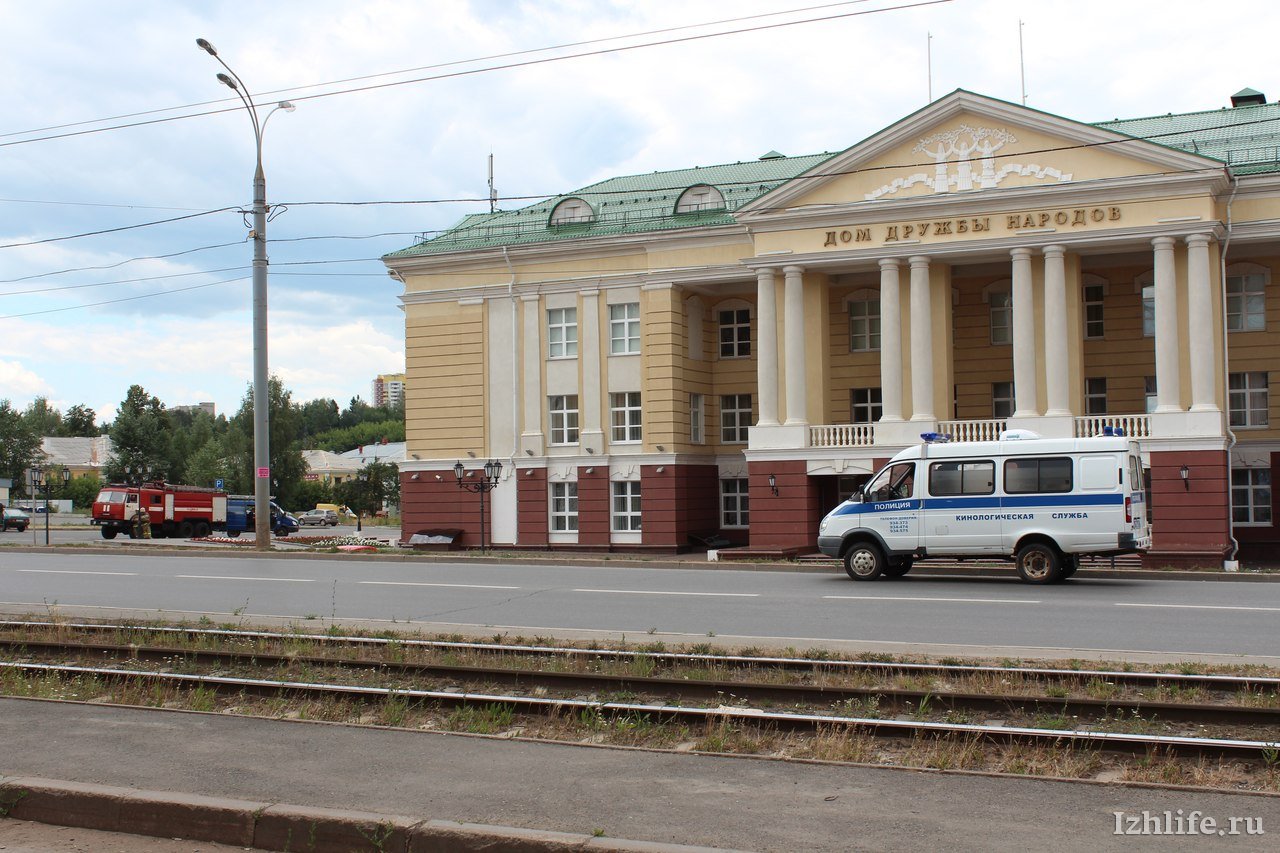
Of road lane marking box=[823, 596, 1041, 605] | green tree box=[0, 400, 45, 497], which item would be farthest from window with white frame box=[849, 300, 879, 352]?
green tree box=[0, 400, 45, 497]

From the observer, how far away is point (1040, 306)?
111 ft

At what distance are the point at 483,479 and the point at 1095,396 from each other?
64.3 ft

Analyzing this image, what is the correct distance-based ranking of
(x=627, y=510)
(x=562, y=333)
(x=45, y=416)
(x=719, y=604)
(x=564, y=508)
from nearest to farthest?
1. (x=719, y=604)
2. (x=627, y=510)
3. (x=564, y=508)
4. (x=562, y=333)
5. (x=45, y=416)

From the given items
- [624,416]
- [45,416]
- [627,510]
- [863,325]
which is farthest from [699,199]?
Answer: [45,416]

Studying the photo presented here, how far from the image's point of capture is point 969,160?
107 feet

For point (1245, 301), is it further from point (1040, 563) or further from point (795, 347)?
point (1040, 563)

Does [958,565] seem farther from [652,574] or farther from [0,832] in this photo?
[0,832]

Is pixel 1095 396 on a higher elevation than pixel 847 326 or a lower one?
lower

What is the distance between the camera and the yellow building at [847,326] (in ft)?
102

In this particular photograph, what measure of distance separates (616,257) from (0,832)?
33043 mm

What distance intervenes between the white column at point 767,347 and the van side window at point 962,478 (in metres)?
12.3

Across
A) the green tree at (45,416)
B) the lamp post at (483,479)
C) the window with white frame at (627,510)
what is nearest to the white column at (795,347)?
the window with white frame at (627,510)

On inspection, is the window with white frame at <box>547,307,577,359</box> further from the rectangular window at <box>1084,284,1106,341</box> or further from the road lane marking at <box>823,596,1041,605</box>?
the road lane marking at <box>823,596,1041,605</box>

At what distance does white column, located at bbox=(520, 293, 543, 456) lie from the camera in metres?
40.2
